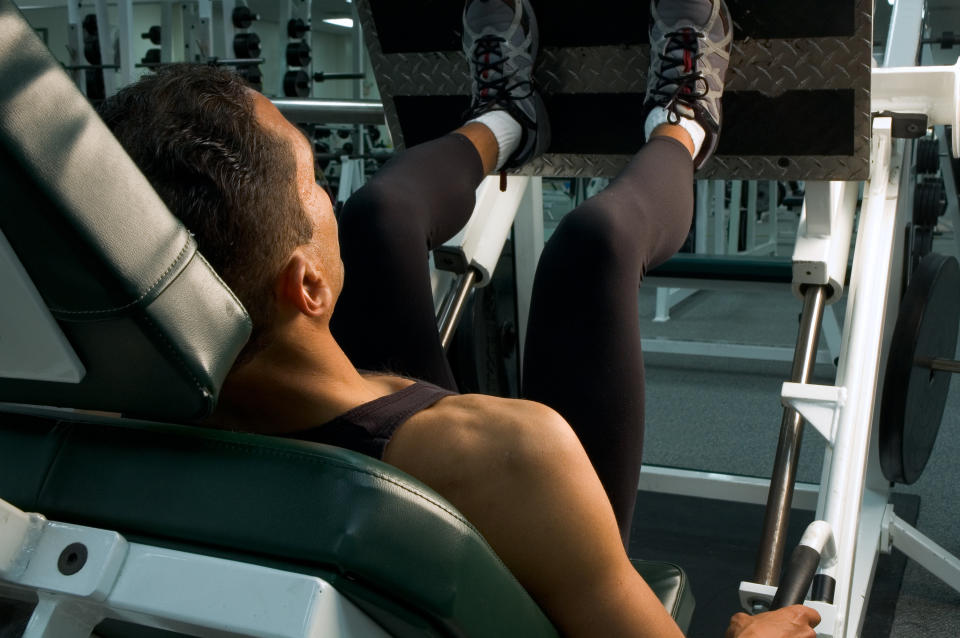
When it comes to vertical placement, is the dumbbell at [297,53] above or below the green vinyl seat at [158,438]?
below

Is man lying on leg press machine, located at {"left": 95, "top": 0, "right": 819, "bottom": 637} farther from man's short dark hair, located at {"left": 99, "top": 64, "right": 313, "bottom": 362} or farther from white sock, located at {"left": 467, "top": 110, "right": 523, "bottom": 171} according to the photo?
white sock, located at {"left": 467, "top": 110, "right": 523, "bottom": 171}

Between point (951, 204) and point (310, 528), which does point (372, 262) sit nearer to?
point (310, 528)

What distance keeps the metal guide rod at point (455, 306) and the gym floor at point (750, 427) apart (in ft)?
3.28

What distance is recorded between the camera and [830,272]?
151 centimetres

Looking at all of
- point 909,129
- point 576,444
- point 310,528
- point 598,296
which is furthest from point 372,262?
point 909,129

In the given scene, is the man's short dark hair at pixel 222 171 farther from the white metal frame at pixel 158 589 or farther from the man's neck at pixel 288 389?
the white metal frame at pixel 158 589

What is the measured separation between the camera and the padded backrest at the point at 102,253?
18.7 inches

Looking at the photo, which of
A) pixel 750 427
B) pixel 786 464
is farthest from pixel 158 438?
pixel 750 427

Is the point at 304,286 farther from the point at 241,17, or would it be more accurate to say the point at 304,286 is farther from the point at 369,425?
the point at 241,17

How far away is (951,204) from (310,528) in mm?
3040

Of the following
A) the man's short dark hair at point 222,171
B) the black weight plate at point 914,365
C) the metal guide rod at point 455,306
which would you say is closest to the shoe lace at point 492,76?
the metal guide rod at point 455,306

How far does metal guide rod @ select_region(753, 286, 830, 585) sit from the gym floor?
0.70 m

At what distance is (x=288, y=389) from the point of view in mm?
757

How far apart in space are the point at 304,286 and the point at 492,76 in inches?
36.7
